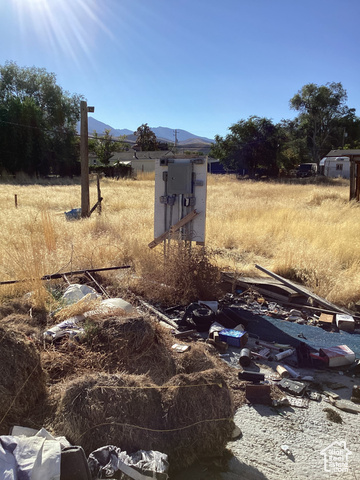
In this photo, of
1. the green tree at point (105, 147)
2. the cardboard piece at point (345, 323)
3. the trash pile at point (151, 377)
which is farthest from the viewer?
the green tree at point (105, 147)

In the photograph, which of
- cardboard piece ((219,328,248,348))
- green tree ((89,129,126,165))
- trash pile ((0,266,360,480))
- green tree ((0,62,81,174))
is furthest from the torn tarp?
green tree ((89,129,126,165))

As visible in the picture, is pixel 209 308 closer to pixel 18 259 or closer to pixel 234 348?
pixel 234 348

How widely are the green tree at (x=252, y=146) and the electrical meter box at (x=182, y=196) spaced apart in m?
37.0

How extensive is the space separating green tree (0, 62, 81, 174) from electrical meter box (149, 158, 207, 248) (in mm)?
37065

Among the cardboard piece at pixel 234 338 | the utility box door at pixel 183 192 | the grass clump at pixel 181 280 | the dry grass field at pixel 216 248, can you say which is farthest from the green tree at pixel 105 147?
the cardboard piece at pixel 234 338

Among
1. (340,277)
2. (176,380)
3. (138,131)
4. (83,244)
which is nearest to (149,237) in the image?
(83,244)

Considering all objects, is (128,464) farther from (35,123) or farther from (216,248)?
(35,123)

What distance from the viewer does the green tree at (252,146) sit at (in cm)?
4206

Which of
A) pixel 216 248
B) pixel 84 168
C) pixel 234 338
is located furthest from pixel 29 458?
pixel 84 168

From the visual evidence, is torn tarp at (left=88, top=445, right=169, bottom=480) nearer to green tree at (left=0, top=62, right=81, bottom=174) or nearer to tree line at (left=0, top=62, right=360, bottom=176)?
tree line at (left=0, top=62, right=360, bottom=176)

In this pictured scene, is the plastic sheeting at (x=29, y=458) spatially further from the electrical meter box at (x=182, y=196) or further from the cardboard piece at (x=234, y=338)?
the electrical meter box at (x=182, y=196)

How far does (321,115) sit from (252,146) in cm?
2104

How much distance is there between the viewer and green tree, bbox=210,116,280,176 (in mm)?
42062

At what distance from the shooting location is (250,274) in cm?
750
